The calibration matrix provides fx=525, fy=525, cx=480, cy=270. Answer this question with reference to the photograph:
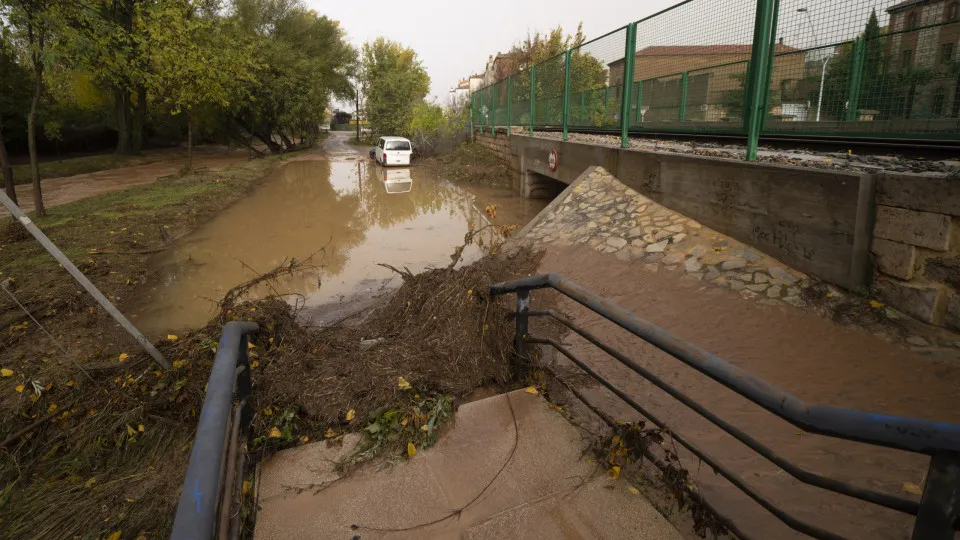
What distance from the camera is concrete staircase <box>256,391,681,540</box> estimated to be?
2.05m

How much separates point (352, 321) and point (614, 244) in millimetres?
3942

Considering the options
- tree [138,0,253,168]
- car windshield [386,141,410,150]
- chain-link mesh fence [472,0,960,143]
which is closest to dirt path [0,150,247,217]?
tree [138,0,253,168]

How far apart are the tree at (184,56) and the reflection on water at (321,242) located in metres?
4.13

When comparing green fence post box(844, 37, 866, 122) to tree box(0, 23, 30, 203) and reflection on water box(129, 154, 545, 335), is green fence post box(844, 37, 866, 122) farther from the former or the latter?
tree box(0, 23, 30, 203)

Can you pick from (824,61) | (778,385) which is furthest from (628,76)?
(778,385)

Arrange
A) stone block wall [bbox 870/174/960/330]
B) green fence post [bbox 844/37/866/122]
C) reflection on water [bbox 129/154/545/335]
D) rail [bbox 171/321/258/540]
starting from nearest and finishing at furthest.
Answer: rail [bbox 171/321/258/540], stone block wall [bbox 870/174/960/330], green fence post [bbox 844/37/866/122], reflection on water [bbox 129/154/545/335]

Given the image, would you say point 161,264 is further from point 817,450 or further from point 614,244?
point 817,450

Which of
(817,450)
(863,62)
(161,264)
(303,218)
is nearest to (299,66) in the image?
(303,218)

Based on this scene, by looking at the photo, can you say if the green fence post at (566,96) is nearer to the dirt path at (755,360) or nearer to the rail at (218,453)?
the dirt path at (755,360)

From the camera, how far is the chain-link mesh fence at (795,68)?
565cm

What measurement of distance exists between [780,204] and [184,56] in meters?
18.9

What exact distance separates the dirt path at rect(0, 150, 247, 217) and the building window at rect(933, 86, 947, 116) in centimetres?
1829

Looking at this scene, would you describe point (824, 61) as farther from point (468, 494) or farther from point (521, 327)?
point (468, 494)

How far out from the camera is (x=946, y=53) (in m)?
5.55
